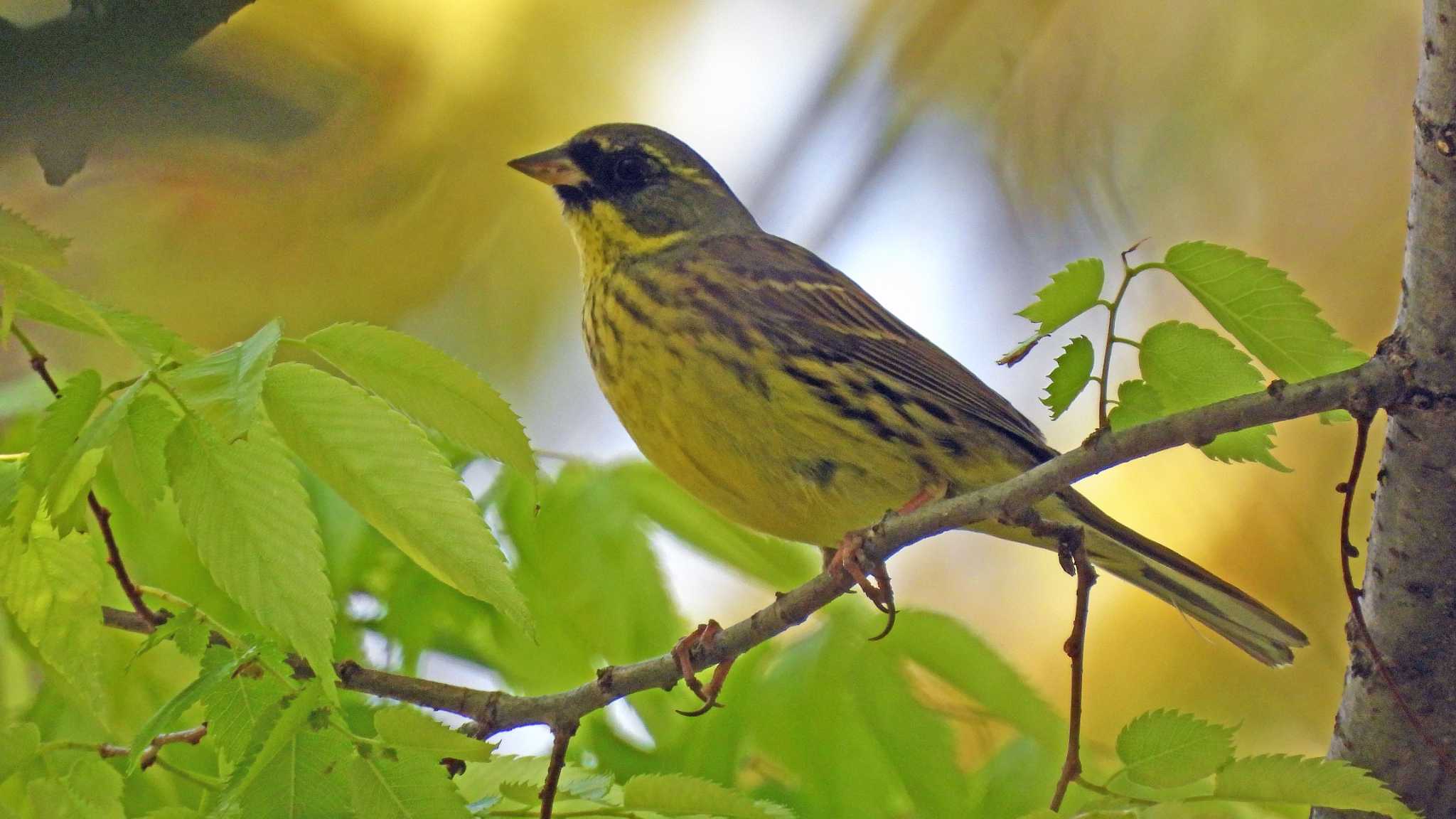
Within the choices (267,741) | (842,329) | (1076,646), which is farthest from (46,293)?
(842,329)

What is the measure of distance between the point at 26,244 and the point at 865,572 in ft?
5.49

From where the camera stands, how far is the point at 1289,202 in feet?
23.2

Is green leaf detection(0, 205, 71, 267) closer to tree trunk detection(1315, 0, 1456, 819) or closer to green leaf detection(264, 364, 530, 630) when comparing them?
green leaf detection(264, 364, 530, 630)

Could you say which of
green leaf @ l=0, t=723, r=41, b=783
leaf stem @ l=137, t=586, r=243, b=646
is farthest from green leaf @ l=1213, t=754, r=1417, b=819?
green leaf @ l=0, t=723, r=41, b=783

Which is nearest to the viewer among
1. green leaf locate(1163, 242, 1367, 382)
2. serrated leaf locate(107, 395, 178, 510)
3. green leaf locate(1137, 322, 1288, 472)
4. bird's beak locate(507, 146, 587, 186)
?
serrated leaf locate(107, 395, 178, 510)

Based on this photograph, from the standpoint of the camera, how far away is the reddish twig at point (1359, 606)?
85.6 inches

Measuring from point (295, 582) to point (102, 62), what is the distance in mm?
2765

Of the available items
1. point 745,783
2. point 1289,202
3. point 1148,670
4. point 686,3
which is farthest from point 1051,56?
point 745,783

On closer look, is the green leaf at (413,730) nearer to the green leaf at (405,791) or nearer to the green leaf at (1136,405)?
the green leaf at (405,791)

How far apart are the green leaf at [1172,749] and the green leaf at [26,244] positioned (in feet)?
5.68

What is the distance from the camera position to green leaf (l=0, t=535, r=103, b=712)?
6.72ft

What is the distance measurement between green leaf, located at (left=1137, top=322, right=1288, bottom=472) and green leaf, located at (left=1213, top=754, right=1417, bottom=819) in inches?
22.7

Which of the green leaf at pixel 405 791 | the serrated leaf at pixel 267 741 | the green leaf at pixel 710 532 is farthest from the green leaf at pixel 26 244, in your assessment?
the green leaf at pixel 710 532

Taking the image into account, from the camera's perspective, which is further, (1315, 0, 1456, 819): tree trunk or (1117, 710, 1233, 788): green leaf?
(1315, 0, 1456, 819): tree trunk
